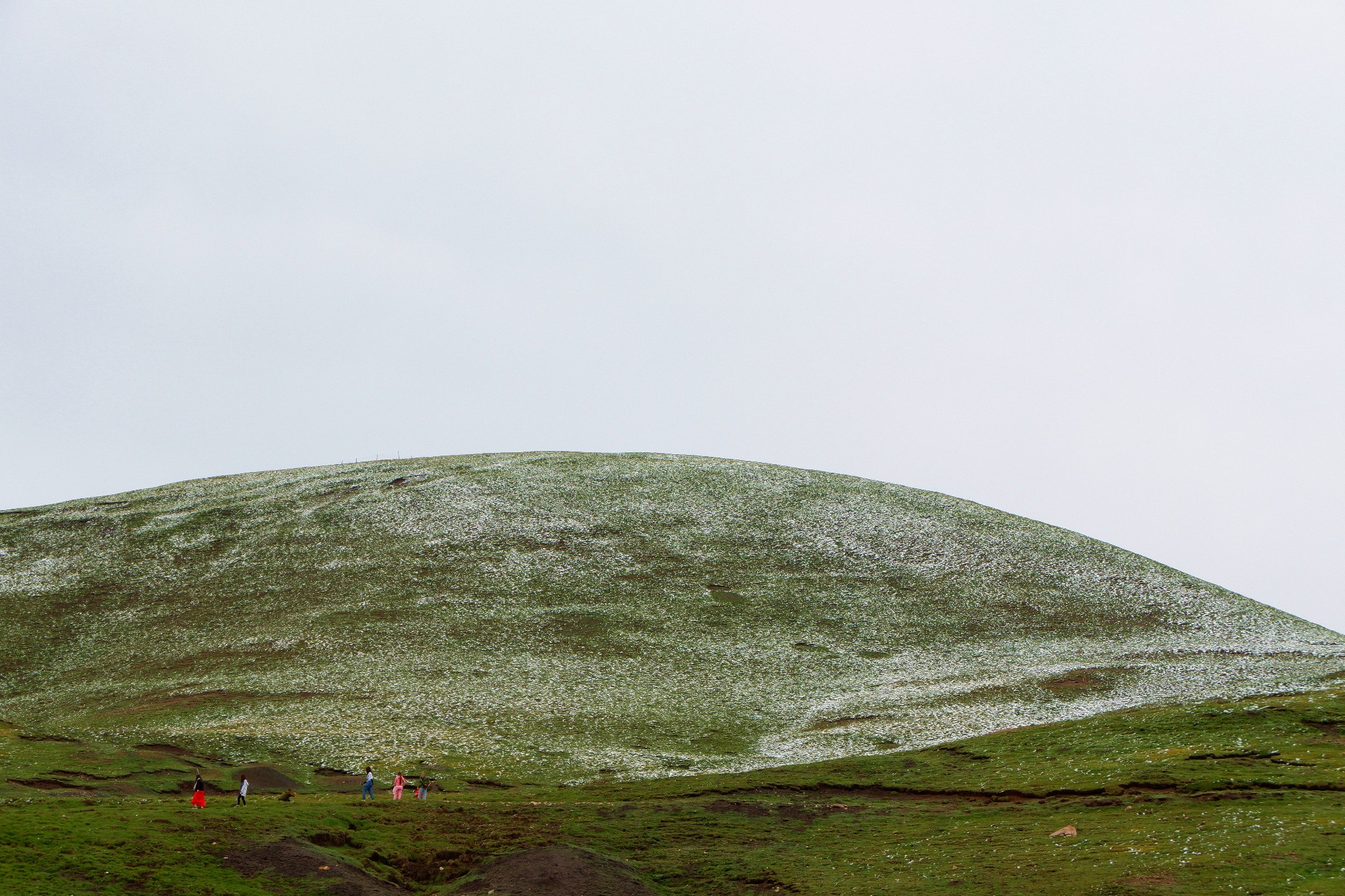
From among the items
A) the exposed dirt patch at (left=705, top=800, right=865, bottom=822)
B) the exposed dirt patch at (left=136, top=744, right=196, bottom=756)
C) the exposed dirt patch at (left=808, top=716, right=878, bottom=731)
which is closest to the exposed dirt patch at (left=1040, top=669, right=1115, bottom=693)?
the exposed dirt patch at (left=808, top=716, right=878, bottom=731)

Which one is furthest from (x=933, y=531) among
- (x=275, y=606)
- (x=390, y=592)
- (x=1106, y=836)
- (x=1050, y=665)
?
(x=1106, y=836)

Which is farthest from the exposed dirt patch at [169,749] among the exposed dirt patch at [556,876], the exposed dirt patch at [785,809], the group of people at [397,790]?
the exposed dirt patch at [785,809]

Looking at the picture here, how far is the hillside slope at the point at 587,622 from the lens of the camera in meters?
52.4

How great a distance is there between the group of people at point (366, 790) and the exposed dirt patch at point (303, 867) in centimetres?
526

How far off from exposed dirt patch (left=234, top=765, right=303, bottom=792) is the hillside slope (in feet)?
Result: 10.9

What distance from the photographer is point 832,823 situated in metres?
35.0

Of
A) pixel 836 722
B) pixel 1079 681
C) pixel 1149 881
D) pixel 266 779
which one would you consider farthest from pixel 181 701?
pixel 1079 681

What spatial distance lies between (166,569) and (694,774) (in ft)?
190

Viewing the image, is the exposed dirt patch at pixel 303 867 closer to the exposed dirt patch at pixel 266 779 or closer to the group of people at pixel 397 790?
the group of people at pixel 397 790

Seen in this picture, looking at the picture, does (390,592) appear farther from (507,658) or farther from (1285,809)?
(1285,809)

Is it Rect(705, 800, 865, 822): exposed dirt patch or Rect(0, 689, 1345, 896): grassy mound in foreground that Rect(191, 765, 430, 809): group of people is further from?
Rect(705, 800, 865, 822): exposed dirt patch

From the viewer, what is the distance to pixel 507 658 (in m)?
64.6

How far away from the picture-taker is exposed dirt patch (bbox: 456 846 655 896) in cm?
Result: 2741

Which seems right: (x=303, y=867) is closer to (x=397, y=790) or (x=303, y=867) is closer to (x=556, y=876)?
(x=556, y=876)
